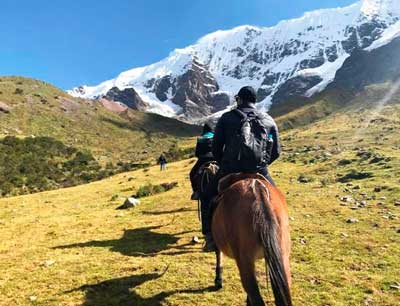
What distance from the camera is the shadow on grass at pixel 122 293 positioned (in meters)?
8.46

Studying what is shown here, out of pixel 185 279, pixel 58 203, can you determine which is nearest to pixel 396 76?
pixel 58 203

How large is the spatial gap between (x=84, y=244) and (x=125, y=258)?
2466 millimetres

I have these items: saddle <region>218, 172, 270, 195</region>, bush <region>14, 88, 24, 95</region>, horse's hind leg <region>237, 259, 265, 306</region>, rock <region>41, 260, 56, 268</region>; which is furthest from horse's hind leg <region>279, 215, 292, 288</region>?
bush <region>14, 88, 24, 95</region>

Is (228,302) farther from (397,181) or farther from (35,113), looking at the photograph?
(35,113)

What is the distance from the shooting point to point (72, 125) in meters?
97.1

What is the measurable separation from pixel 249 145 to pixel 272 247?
2.04 m

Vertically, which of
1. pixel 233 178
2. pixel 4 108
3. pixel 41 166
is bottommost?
pixel 41 166

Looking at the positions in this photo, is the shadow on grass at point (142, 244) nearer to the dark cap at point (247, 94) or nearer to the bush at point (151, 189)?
the dark cap at point (247, 94)

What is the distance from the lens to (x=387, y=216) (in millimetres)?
14320

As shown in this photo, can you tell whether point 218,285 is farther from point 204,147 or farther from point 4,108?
point 4,108

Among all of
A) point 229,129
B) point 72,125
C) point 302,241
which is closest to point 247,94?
point 229,129

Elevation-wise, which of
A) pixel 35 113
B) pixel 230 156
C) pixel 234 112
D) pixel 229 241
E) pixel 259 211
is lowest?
pixel 229 241

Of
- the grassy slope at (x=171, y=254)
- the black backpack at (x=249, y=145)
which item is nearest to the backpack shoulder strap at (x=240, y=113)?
the black backpack at (x=249, y=145)

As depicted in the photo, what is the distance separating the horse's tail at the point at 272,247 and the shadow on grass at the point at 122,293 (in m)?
3.52
